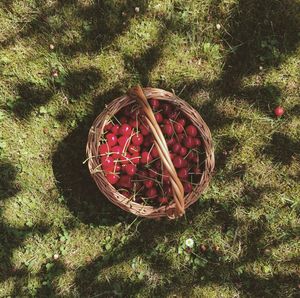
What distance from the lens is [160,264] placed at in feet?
13.9

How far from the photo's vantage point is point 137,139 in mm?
→ 3639

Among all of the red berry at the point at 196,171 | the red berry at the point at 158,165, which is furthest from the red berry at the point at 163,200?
the red berry at the point at 196,171

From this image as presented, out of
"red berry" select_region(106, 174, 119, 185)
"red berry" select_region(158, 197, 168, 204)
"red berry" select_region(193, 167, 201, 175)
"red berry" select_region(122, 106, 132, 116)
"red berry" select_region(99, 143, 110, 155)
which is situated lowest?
"red berry" select_region(193, 167, 201, 175)

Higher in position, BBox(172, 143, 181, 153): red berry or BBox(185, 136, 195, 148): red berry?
BBox(172, 143, 181, 153): red berry

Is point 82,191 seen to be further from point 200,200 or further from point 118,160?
point 200,200

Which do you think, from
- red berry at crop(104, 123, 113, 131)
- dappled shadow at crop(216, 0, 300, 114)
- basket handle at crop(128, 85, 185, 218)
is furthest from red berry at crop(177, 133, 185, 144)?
dappled shadow at crop(216, 0, 300, 114)

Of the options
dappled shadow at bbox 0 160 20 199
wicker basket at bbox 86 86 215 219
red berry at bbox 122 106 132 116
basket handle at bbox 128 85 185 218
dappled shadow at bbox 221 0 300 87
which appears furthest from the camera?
dappled shadow at bbox 221 0 300 87

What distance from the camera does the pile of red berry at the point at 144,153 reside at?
3605 mm

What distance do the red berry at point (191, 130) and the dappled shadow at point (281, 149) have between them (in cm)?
102

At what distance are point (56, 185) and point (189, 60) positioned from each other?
1798mm

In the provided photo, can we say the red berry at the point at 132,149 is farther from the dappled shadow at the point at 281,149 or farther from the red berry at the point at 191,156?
the dappled shadow at the point at 281,149

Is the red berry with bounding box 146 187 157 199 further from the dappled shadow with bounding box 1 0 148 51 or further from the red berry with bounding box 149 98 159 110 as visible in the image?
the dappled shadow with bounding box 1 0 148 51

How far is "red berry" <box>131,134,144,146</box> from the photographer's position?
3.64m

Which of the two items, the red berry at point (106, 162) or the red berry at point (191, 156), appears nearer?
the red berry at point (106, 162)
